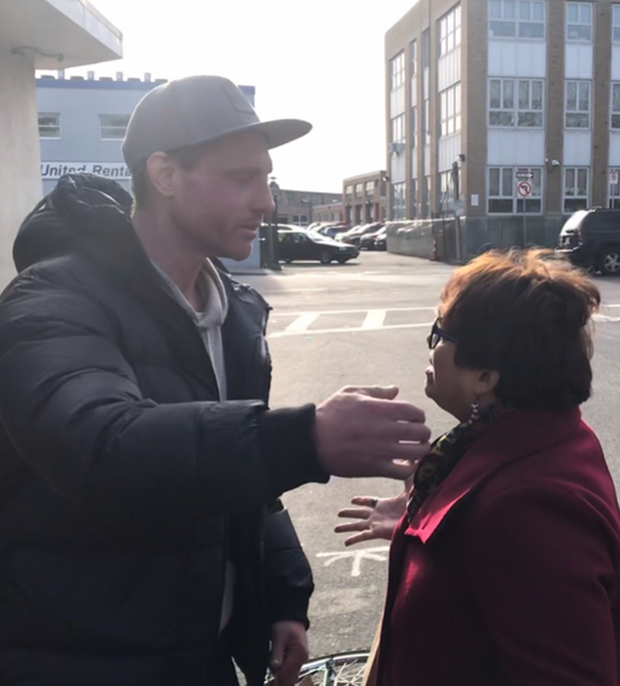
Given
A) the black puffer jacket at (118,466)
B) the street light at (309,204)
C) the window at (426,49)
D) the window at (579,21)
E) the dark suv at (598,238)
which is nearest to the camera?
the black puffer jacket at (118,466)

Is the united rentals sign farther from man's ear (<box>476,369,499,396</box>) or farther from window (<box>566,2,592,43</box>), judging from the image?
man's ear (<box>476,369,499,396</box>)

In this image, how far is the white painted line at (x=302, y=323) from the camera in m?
12.6

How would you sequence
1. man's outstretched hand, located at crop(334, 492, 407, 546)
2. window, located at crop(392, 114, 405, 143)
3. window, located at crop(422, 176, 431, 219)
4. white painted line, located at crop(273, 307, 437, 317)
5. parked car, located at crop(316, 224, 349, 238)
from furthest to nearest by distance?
parked car, located at crop(316, 224, 349, 238) < window, located at crop(392, 114, 405, 143) < window, located at crop(422, 176, 431, 219) < white painted line, located at crop(273, 307, 437, 317) < man's outstretched hand, located at crop(334, 492, 407, 546)

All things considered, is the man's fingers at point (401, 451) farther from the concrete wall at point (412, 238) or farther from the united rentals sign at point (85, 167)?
the concrete wall at point (412, 238)

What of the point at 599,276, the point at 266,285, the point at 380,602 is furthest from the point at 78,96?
the point at 380,602

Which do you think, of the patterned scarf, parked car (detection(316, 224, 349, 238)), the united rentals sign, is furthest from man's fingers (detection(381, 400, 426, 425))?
parked car (detection(316, 224, 349, 238))

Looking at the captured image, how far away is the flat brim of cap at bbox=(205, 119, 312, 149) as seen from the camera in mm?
1649

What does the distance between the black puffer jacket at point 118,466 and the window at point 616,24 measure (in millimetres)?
40000

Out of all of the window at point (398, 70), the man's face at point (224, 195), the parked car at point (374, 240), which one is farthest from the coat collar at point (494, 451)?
the window at point (398, 70)

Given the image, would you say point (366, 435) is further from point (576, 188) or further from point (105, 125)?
point (576, 188)

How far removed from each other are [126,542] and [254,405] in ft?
1.63

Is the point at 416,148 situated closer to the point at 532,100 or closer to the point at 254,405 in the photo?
A: the point at 532,100

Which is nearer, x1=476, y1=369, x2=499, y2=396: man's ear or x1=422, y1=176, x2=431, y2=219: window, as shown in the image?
x1=476, y1=369, x2=499, y2=396: man's ear

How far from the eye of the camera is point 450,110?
37.9 metres
